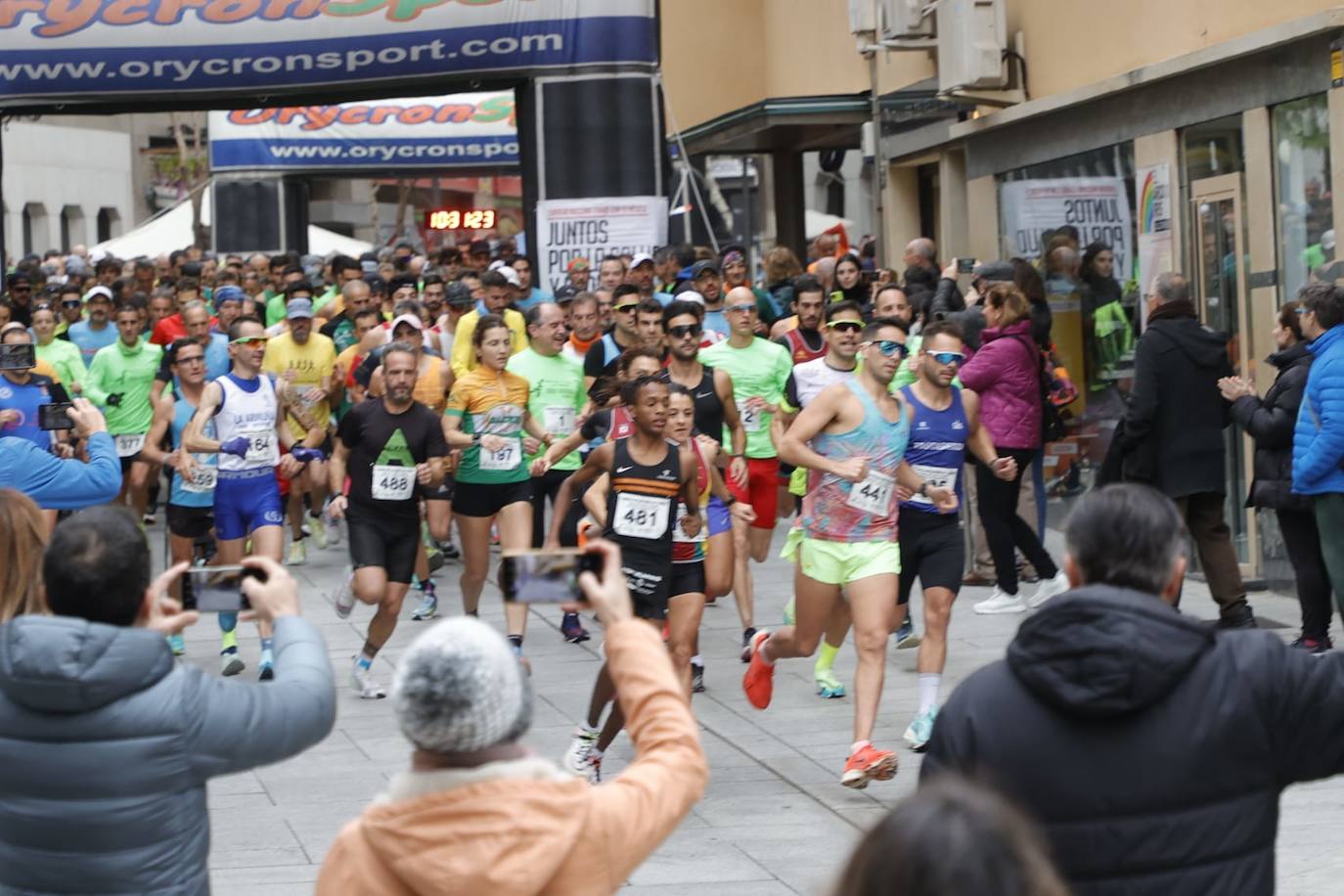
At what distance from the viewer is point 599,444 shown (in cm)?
1132

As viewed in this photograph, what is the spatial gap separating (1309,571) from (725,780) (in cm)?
326

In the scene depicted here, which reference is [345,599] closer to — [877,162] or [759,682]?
[759,682]

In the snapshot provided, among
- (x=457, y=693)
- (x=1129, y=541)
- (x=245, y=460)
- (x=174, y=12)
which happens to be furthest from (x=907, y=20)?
(x=457, y=693)

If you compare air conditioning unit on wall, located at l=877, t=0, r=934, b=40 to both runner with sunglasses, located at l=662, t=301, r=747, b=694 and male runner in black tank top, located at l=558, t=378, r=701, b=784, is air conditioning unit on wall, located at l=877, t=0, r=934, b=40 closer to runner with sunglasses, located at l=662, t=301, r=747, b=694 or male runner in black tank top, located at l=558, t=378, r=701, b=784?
runner with sunglasses, located at l=662, t=301, r=747, b=694

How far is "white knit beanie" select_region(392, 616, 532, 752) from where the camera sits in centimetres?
287

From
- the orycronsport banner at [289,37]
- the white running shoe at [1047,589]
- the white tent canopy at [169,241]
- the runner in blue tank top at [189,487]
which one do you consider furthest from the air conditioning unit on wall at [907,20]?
the white tent canopy at [169,241]

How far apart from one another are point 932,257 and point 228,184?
18.9 meters

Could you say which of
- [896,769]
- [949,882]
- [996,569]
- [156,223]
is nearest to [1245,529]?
[996,569]

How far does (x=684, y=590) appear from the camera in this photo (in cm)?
864

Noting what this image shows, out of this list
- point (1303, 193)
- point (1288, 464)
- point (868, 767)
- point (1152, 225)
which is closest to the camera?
point (868, 767)

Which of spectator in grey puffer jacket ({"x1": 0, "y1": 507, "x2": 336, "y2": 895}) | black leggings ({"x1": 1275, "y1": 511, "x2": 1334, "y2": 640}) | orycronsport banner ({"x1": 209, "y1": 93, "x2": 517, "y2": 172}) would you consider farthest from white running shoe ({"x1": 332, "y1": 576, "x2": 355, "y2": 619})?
orycronsport banner ({"x1": 209, "y1": 93, "x2": 517, "y2": 172})

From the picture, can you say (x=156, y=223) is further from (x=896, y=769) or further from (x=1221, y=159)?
(x=896, y=769)

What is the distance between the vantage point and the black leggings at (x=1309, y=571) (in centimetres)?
988

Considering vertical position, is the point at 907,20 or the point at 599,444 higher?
the point at 907,20
